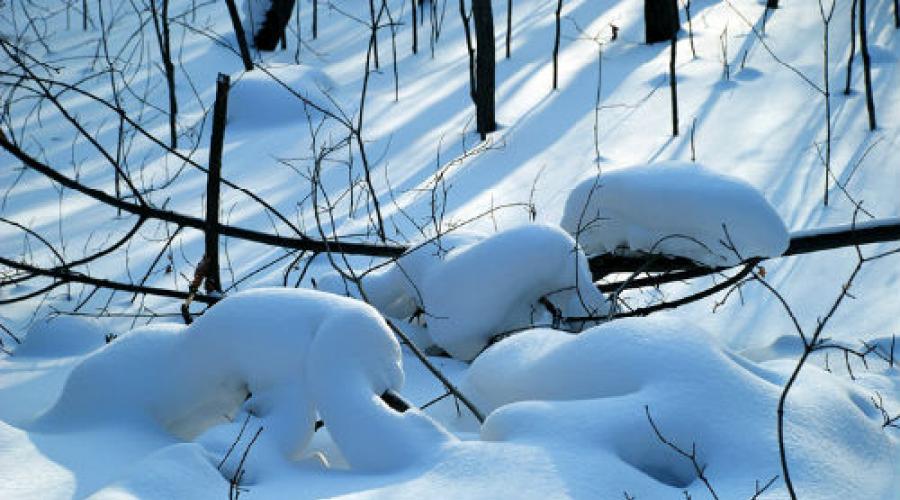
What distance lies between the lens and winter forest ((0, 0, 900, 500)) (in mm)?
2215

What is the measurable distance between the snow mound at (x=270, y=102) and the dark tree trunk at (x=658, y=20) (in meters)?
2.90

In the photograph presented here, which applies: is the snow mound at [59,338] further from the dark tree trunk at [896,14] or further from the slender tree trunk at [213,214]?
the dark tree trunk at [896,14]

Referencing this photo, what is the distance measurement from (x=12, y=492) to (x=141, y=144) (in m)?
5.79

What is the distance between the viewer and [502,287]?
134 inches

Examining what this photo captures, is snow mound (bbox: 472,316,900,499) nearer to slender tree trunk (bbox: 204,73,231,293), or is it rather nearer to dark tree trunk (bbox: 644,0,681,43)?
slender tree trunk (bbox: 204,73,231,293)

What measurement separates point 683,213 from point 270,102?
5.13 metres

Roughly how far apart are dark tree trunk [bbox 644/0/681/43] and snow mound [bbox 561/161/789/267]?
5390 mm

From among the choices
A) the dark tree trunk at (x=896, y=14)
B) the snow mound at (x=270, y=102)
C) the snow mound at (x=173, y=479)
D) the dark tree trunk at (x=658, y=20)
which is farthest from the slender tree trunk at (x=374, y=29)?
the dark tree trunk at (x=896, y=14)

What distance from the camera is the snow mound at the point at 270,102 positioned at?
25.7 ft

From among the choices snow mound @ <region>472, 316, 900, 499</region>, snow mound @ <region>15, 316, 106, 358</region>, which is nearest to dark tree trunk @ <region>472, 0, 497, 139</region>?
snow mound @ <region>15, 316, 106, 358</region>

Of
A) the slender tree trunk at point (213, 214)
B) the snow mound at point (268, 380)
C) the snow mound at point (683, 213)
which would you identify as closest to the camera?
the snow mound at point (268, 380)

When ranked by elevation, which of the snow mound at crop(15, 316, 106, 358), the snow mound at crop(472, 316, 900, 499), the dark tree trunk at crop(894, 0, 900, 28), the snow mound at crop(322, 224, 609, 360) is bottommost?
the dark tree trunk at crop(894, 0, 900, 28)

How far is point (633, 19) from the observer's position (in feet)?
32.2

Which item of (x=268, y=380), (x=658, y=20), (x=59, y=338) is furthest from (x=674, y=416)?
(x=658, y=20)
